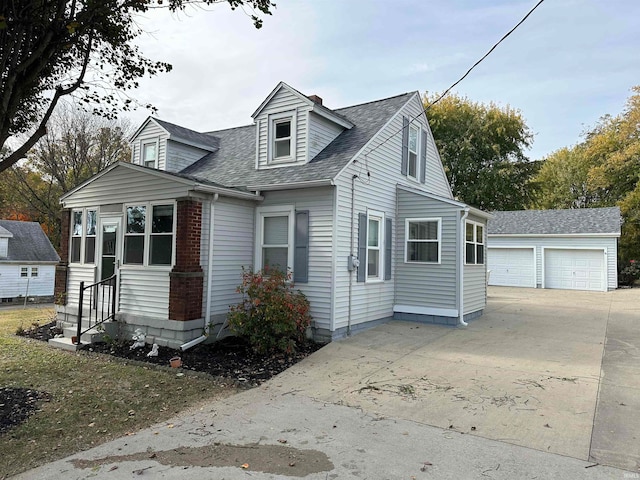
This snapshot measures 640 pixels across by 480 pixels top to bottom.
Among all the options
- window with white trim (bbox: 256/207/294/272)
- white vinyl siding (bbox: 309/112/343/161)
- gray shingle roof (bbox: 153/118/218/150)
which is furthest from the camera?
A: gray shingle roof (bbox: 153/118/218/150)

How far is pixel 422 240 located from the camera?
1072cm

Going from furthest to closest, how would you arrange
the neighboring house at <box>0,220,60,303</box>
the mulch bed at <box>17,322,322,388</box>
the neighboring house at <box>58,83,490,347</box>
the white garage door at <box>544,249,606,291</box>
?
the neighboring house at <box>0,220,60,303</box> → the white garage door at <box>544,249,606,291</box> → the neighboring house at <box>58,83,490,347</box> → the mulch bed at <box>17,322,322,388</box>

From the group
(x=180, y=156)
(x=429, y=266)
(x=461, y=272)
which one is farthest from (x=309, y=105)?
(x=180, y=156)

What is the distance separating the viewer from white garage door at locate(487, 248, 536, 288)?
22.7 m

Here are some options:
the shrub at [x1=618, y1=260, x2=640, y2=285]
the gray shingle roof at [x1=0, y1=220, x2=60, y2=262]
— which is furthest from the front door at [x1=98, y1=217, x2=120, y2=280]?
the shrub at [x1=618, y1=260, x2=640, y2=285]

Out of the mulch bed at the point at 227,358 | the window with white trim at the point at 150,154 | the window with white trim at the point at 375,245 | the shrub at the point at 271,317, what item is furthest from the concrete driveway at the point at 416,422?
the window with white trim at the point at 150,154

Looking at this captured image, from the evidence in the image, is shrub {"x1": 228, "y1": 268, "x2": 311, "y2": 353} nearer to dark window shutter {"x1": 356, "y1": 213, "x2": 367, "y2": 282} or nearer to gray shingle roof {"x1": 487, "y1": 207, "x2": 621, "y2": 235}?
dark window shutter {"x1": 356, "y1": 213, "x2": 367, "y2": 282}

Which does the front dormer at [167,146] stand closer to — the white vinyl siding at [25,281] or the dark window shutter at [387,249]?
the dark window shutter at [387,249]

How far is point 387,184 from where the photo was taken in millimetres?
10688

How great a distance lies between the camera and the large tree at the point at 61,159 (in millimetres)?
27281

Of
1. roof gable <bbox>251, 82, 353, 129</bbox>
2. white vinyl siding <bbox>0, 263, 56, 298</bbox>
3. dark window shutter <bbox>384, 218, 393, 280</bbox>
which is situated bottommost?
white vinyl siding <bbox>0, 263, 56, 298</bbox>

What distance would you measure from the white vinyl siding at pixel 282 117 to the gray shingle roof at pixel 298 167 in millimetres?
311

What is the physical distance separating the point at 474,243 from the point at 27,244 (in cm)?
2873

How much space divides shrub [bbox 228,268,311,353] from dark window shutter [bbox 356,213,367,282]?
189 centimetres
